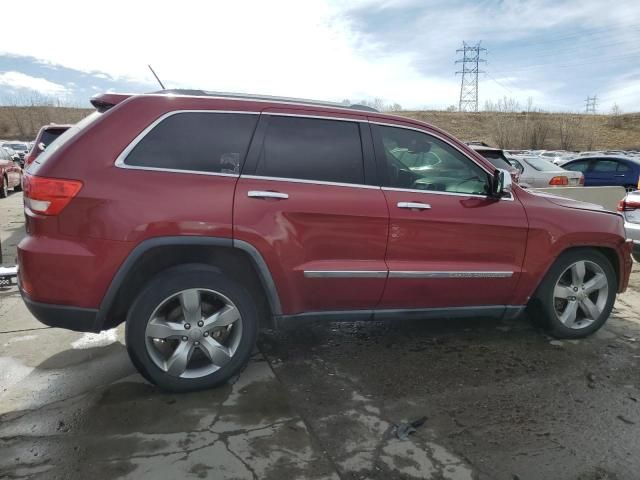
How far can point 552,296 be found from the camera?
404 cm

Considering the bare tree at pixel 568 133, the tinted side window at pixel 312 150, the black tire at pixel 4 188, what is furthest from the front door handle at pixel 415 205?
the bare tree at pixel 568 133

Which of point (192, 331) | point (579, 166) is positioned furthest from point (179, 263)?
point (579, 166)

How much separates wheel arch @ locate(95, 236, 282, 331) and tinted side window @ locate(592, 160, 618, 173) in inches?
544

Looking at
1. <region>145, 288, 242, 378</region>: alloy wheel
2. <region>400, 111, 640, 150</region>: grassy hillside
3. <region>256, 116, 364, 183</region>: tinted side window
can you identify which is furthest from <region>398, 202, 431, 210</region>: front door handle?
<region>400, 111, 640, 150</region>: grassy hillside

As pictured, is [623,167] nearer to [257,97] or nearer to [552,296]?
[552,296]

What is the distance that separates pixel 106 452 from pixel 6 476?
442mm

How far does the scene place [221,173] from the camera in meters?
3.06

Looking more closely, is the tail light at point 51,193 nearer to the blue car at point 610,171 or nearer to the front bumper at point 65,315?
the front bumper at point 65,315

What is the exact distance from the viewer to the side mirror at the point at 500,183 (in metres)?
3.61

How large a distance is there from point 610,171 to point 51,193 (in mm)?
14905

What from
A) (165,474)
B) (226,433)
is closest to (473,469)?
(226,433)

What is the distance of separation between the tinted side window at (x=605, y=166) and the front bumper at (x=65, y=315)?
583 inches

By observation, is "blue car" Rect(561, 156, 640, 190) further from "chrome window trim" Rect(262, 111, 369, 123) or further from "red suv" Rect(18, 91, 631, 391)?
"chrome window trim" Rect(262, 111, 369, 123)

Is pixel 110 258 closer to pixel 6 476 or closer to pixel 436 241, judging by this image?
pixel 6 476
